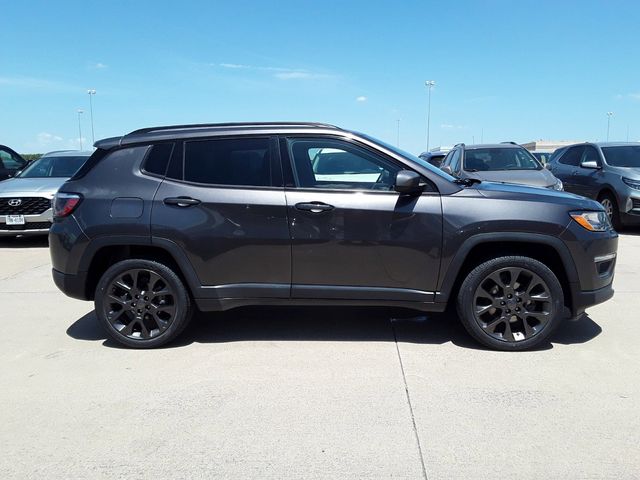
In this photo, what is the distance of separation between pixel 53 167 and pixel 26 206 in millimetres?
1862

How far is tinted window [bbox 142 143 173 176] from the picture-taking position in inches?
176

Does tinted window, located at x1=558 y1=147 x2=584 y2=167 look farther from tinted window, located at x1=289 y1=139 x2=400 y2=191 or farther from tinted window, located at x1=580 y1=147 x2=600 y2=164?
tinted window, located at x1=289 y1=139 x2=400 y2=191

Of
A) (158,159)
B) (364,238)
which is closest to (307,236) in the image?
(364,238)

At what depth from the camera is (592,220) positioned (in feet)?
14.1

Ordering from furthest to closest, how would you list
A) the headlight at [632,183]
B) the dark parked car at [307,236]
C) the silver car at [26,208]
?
the headlight at [632,183] → the silver car at [26,208] → the dark parked car at [307,236]

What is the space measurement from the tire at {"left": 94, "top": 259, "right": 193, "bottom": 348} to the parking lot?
0.52 feet

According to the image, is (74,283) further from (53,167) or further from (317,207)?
(53,167)

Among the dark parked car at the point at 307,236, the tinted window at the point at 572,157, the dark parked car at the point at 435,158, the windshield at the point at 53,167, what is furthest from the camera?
the dark parked car at the point at 435,158

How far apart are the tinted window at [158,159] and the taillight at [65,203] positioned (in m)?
0.62

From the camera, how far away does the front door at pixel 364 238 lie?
422 centimetres

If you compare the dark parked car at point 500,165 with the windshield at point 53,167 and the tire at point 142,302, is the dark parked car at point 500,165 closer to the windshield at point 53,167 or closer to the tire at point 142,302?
the tire at point 142,302

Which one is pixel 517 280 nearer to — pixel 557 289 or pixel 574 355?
pixel 557 289

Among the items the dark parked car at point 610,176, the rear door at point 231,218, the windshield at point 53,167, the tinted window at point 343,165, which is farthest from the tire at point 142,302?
the dark parked car at point 610,176

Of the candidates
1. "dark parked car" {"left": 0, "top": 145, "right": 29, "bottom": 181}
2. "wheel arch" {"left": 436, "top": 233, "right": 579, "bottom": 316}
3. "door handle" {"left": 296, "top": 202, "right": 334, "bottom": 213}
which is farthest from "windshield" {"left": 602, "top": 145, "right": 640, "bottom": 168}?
"dark parked car" {"left": 0, "top": 145, "right": 29, "bottom": 181}
